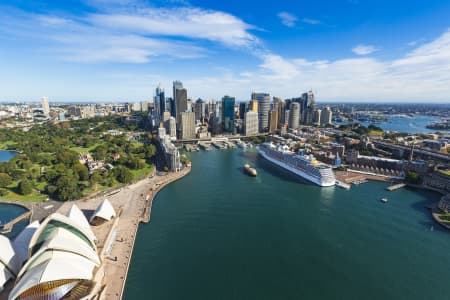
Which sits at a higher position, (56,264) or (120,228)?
(56,264)

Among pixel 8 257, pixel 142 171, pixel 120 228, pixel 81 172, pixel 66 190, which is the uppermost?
pixel 81 172

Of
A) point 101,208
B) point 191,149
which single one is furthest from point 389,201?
point 191,149

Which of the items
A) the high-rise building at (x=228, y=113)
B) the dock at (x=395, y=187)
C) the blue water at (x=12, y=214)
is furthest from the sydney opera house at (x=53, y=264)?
the high-rise building at (x=228, y=113)

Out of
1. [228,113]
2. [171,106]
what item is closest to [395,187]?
[228,113]

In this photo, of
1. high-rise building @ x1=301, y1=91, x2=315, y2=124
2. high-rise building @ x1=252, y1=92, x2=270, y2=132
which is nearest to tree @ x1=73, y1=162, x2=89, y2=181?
high-rise building @ x1=252, y1=92, x2=270, y2=132

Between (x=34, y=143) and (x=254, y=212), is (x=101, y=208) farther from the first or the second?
(x=34, y=143)

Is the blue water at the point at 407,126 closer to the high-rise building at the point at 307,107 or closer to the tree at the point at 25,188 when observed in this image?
the high-rise building at the point at 307,107

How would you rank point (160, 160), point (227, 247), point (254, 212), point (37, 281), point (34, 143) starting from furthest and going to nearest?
point (34, 143) → point (160, 160) → point (254, 212) → point (227, 247) → point (37, 281)

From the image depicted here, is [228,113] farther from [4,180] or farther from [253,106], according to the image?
[4,180]
